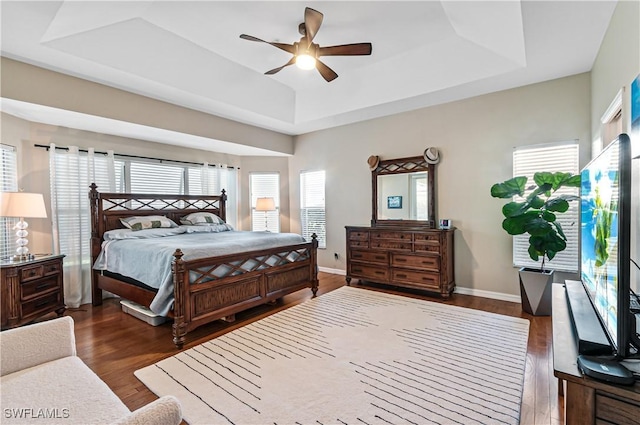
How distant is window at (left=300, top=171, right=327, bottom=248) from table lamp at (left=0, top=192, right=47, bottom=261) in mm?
4128

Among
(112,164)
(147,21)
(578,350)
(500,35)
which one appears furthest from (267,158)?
(578,350)

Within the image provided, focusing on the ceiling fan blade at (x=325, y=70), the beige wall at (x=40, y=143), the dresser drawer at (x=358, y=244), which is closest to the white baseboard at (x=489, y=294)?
the dresser drawer at (x=358, y=244)

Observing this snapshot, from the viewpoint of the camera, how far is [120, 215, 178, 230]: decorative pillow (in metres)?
4.45

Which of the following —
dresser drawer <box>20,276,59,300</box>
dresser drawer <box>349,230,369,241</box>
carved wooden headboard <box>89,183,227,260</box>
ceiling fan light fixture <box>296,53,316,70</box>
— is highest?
ceiling fan light fixture <box>296,53,316,70</box>

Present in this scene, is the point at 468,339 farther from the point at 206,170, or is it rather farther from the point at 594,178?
the point at 206,170

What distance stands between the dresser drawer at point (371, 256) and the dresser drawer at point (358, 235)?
0.72 ft

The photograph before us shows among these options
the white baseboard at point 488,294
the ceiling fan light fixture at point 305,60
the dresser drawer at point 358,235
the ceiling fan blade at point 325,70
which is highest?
the ceiling fan blade at point 325,70

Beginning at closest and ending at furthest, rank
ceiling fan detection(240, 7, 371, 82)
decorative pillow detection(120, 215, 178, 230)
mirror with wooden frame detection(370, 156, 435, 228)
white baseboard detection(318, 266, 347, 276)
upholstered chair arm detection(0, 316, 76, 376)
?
upholstered chair arm detection(0, 316, 76, 376), ceiling fan detection(240, 7, 371, 82), decorative pillow detection(120, 215, 178, 230), mirror with wooden frame detection(370, 156, 435, 228), white baseboard detection(318, 266, 347, 276)

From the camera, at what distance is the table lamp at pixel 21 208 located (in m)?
3.23

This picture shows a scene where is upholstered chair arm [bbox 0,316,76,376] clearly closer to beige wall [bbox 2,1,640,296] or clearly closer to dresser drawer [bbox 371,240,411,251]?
beige wall [bbox 2,1,640,296]

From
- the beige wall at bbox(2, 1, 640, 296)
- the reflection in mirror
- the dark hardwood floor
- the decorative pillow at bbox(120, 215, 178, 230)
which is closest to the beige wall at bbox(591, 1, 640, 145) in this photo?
the beige wall at bbox(2, 1, 640, 296)

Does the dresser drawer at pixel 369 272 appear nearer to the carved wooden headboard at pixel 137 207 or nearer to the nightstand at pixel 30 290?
the carved wooden headboard at pixel 137 207

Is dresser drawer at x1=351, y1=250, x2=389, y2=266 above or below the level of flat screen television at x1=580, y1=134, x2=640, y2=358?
below

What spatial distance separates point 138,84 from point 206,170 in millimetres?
2297
